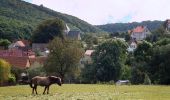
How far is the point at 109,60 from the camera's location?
89875 millimetres

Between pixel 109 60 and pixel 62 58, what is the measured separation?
29.9 ft

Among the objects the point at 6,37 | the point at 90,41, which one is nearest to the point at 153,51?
the point at 90,41

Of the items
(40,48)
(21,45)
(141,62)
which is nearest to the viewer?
(141,62)

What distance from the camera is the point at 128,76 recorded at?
9381cm

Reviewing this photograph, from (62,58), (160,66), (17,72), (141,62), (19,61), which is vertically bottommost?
(17,72)

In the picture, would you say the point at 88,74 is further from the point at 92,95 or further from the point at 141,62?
the point at 92,95

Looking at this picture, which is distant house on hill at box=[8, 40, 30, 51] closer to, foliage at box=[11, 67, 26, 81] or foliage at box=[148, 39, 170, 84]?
foliage at box=[11, 67, 26, 81]

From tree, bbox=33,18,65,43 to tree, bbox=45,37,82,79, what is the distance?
181ft

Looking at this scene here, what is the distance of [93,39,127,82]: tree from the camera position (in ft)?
293

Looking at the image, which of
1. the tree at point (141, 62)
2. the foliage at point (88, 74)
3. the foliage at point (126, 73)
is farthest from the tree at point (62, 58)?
the tree at point (141, 62)

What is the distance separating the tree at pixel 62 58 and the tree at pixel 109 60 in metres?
4.55

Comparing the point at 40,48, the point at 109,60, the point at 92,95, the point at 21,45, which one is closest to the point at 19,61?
the point at 109,60

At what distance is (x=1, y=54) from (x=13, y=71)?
19.3 m

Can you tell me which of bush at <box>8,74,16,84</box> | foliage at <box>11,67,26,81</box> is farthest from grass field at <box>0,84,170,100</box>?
foliage at <box>11,67,26,81</box>
